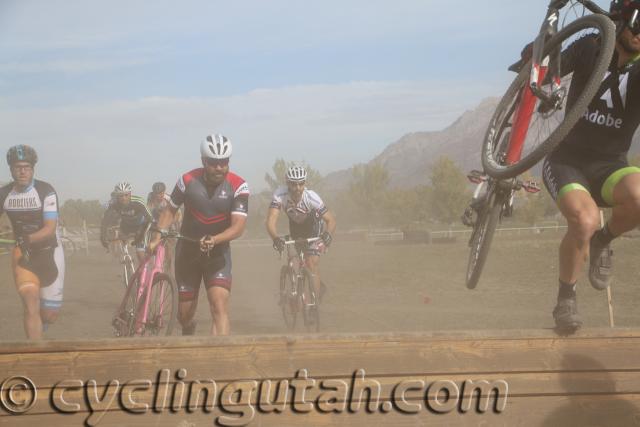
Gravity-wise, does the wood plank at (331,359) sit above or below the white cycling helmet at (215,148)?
below

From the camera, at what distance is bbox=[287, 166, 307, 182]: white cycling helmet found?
10.5 m

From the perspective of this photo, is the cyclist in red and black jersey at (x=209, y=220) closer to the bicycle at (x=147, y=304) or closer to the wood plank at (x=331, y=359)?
the bicycle at (x=147, y=304)

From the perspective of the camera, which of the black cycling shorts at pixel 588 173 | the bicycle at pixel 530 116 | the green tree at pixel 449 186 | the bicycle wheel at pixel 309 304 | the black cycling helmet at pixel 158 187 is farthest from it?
the green tree at pixel 449 186

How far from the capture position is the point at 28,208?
8234 millimetres

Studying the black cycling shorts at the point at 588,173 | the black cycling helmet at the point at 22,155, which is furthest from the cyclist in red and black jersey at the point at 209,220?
the black cycling shorts at the point at 588,173

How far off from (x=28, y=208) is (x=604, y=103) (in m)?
6.03

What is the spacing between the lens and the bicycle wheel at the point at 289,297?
34.7 ft

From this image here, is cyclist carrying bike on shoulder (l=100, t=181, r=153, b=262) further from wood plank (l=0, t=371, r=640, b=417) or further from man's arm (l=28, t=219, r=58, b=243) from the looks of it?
wood plank (l=0, t=371, r=640, b=417)

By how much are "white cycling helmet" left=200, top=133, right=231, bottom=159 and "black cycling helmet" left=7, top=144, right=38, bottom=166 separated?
223 cm

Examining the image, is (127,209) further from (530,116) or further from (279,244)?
(530,116)

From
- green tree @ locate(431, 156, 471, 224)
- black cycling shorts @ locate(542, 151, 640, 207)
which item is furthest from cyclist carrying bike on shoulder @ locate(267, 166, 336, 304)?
green tree @ locate(431, 156, 471, 224)

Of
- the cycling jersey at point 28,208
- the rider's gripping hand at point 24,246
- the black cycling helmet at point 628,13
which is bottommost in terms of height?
the rider's gripping hand at point 24,246

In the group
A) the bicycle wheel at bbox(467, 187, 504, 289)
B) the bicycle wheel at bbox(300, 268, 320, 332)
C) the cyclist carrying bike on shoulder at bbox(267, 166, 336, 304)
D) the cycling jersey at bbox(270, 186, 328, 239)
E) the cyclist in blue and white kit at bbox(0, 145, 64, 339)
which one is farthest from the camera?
the cycling jersey at bbox(270, 186, 328, 239)

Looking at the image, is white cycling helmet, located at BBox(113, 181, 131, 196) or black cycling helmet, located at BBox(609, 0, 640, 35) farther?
white cycling helmet, located at BBox(113, 181, 131, 196)
